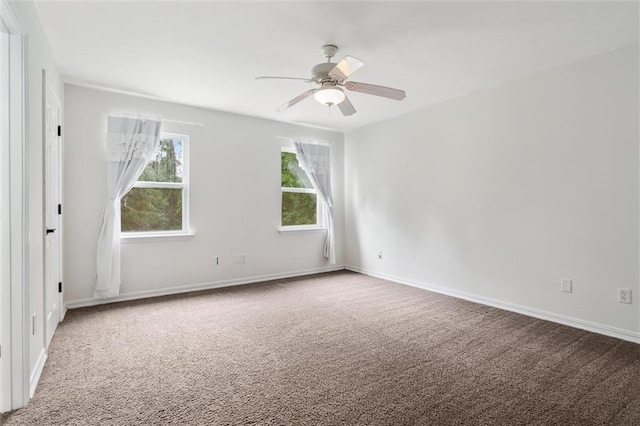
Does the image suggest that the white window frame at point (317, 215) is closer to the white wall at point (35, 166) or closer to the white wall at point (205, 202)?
the white wall at point (205, 202)

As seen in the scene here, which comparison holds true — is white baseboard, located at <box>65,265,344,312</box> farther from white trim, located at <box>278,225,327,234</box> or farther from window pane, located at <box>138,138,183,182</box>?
window pane, located at <box>138,138,183,182</box>

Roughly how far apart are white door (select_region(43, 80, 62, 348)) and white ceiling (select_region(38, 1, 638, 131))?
0.54m

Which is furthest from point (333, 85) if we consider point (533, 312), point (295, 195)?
point (533, 312)

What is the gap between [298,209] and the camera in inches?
212

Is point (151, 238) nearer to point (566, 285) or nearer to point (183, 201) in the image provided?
point (183, 201)

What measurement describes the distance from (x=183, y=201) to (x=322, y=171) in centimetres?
220

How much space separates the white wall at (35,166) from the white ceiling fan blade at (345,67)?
1.88 m

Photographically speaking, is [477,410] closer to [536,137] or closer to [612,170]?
[612,170]

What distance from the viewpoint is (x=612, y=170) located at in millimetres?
2818

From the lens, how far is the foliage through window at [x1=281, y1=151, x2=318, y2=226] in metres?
5.24

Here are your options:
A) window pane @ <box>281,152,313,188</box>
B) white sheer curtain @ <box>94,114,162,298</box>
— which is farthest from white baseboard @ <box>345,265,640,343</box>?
white sheer curtain @ <box>94,114,162,298</box>

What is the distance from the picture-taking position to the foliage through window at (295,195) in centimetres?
524

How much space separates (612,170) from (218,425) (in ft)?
11.6

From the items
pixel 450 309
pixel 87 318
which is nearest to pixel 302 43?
pixel 450 309
